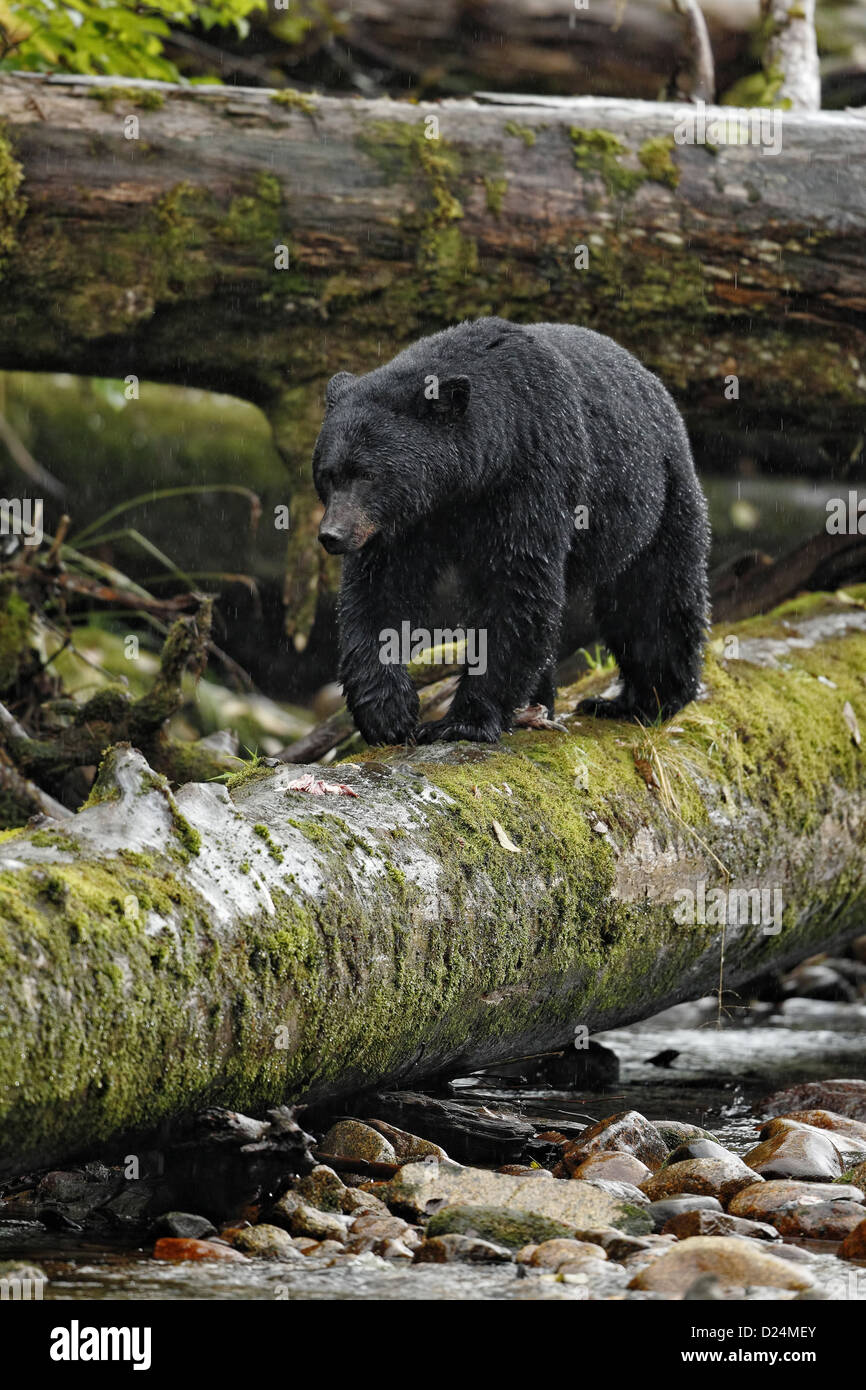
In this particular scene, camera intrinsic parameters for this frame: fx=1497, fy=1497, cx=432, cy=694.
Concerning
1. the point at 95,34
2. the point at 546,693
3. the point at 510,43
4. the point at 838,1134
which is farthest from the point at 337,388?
the point at 510,43

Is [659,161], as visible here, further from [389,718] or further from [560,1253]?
[560,1253]

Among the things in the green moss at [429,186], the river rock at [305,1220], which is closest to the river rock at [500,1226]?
the river rock at [305,1220]

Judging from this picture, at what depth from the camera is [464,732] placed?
5402mm

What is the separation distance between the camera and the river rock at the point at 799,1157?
4605 mm

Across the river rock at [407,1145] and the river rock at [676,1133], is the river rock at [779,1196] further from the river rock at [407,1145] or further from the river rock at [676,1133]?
the river rock at [407,1145]

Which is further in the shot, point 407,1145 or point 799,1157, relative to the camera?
point 799,1157

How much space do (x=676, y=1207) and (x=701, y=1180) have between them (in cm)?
31

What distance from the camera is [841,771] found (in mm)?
6723

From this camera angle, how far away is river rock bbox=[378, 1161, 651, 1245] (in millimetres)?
3930

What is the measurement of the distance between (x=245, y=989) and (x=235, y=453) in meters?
7.64

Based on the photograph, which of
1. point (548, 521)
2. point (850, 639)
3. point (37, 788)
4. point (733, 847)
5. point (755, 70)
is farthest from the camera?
point (755, 70)

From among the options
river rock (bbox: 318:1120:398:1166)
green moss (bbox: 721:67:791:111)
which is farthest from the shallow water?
green moss (bbox: 721:67:791:111)
